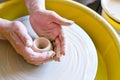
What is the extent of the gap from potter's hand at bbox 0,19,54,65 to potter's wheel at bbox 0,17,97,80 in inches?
2.1

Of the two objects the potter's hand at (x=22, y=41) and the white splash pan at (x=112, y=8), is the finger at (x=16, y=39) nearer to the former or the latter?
the potter's hand at (x=22, y=41)

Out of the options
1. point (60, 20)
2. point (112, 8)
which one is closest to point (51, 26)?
point (60, 20)

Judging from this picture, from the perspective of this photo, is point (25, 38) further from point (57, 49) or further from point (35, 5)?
point (35, 5)

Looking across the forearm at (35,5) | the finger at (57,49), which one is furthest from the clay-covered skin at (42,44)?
the forearm at (35,5)

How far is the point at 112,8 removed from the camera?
151cm

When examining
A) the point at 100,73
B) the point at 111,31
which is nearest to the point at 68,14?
the point at 111,31

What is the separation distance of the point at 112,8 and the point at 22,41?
2.83 feet

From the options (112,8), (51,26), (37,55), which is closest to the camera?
(37,55)

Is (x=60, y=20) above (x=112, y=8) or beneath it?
above

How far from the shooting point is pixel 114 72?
1080mm

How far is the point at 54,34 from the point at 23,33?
15cm

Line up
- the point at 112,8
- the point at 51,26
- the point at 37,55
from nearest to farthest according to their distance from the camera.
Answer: the point at 37,55
the point at 51,26
the point at 112,8

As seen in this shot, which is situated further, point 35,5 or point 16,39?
point 35,5

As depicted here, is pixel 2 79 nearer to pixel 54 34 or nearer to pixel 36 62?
pixel 36 62
